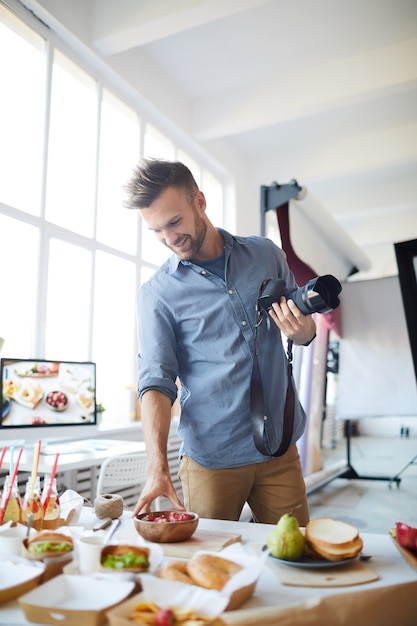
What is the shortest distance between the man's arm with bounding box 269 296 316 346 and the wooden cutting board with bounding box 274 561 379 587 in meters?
0.62

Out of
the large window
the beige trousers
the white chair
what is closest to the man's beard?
the beige trousers

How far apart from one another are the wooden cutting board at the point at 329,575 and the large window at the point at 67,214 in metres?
2.64

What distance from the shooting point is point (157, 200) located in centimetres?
143

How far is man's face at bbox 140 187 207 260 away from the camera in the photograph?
144 centimetres

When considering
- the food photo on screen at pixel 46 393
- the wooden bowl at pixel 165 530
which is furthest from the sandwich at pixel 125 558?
the food photo on screen at pixel 46 393

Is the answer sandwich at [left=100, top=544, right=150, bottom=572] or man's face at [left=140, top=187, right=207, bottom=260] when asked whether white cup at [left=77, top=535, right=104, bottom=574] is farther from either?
man's face at [left=140, top=187, right=207, bottom=260]

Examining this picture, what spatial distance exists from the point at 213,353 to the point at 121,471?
4.71 feet

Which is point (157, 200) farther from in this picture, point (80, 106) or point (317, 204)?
point (80, 106)

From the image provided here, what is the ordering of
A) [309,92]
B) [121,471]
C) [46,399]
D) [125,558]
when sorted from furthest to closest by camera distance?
[309,92], [46,399], [121,471], [125,558]

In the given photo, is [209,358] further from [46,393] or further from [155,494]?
[46,393]

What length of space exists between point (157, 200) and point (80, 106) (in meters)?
2.90

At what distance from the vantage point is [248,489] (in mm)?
1430

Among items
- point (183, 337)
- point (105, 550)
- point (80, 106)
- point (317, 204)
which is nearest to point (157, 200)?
point (183, 337)

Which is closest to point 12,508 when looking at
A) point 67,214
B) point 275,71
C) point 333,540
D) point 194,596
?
point 194,596
